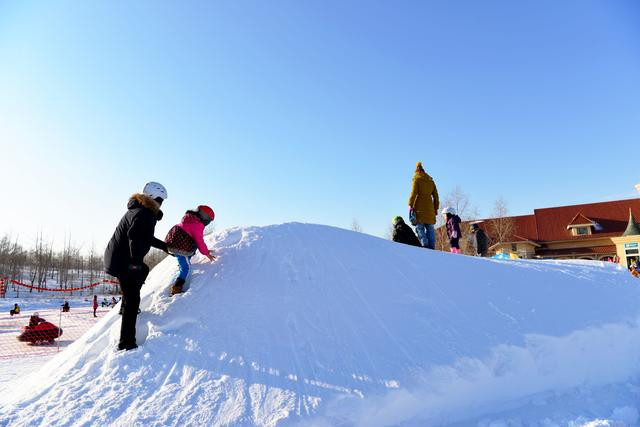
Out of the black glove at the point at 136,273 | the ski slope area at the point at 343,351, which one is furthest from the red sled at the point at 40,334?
the black glove at the point at 136,273

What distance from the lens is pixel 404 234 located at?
24.0ft

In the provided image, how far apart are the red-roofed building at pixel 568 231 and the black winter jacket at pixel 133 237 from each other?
28773mm

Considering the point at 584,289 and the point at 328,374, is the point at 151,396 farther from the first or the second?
the point at 584,289

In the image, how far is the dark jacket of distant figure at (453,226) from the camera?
→ 28.0 feet

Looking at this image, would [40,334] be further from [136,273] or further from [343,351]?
[343,351]

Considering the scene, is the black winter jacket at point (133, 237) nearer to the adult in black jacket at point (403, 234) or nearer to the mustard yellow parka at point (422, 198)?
the adult in black jacket at point (403, 234)

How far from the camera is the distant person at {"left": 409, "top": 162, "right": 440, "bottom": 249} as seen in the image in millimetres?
7539

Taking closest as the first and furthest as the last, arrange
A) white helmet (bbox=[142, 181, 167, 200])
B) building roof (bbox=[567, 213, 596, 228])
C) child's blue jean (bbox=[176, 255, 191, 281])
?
white helmet (bbox=[142, 181, 167, 200]) < child's blue jean (bbox=[176, 255, 191, 281]) < building roof (bbox=[567, 213, 596, 228])

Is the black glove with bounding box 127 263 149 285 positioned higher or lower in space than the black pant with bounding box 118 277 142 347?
higher

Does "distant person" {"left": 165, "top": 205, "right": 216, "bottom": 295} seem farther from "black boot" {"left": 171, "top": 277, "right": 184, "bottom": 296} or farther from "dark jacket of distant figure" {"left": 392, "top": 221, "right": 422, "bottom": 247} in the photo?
"dark jacket of distant figure" {"left": 392, "top": 221, "right": 422, "bottom": 247}

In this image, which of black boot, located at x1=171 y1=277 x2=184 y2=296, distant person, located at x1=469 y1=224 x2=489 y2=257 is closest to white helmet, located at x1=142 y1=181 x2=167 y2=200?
black boot, located at x1=171 y1=277 x2=184 y2=296

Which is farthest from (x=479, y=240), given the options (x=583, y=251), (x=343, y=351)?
(x=583, y=251)

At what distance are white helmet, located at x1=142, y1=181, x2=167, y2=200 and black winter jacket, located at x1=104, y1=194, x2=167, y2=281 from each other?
0.94 feet

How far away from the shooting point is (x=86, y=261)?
60844 millimetres
